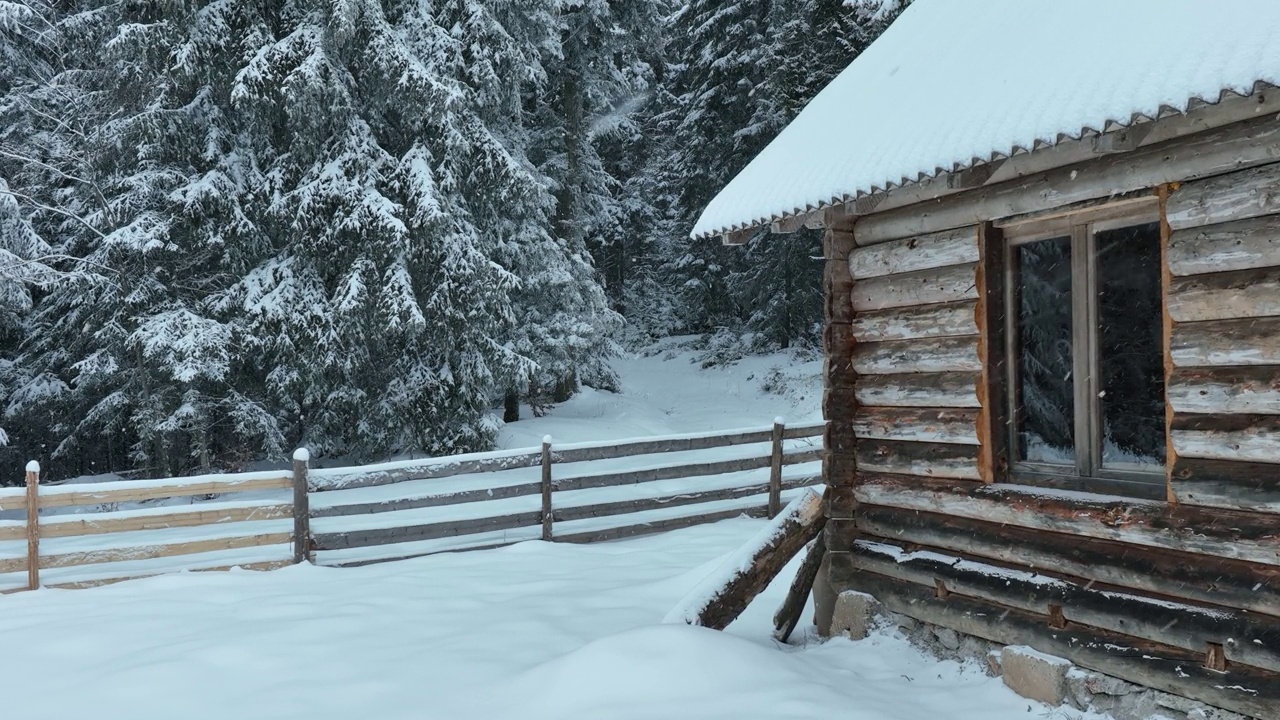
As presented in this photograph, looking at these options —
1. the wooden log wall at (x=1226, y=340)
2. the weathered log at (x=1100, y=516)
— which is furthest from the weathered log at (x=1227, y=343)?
the weathered log at (x=1100, y=516)

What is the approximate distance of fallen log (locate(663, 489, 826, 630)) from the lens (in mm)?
5938

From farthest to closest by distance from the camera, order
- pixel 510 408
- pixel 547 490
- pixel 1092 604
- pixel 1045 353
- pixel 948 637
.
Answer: pixel 510 408 < pixel 547 490 < pixel 948 637 < pixel 1045 353 < pixel 1092 604

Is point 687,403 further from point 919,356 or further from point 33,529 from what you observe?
point 919,356

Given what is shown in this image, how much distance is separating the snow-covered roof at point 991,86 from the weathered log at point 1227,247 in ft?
2.55

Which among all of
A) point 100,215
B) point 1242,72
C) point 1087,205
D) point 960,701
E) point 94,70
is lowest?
point 960,701

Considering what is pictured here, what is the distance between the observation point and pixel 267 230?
1416 cm

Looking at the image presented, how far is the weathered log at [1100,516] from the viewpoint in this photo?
4.11 m

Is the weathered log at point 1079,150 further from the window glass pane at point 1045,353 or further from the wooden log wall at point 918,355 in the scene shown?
the window glass pane at point 1045,353

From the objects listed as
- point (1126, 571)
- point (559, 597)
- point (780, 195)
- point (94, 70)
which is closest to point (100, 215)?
point (94, 70)

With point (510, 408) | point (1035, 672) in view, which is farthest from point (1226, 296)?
point (510, 408)

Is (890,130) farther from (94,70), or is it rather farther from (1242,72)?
(94,70)

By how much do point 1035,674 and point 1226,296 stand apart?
7.90ft

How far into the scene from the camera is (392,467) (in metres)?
9.20

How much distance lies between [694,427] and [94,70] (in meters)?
13.9
